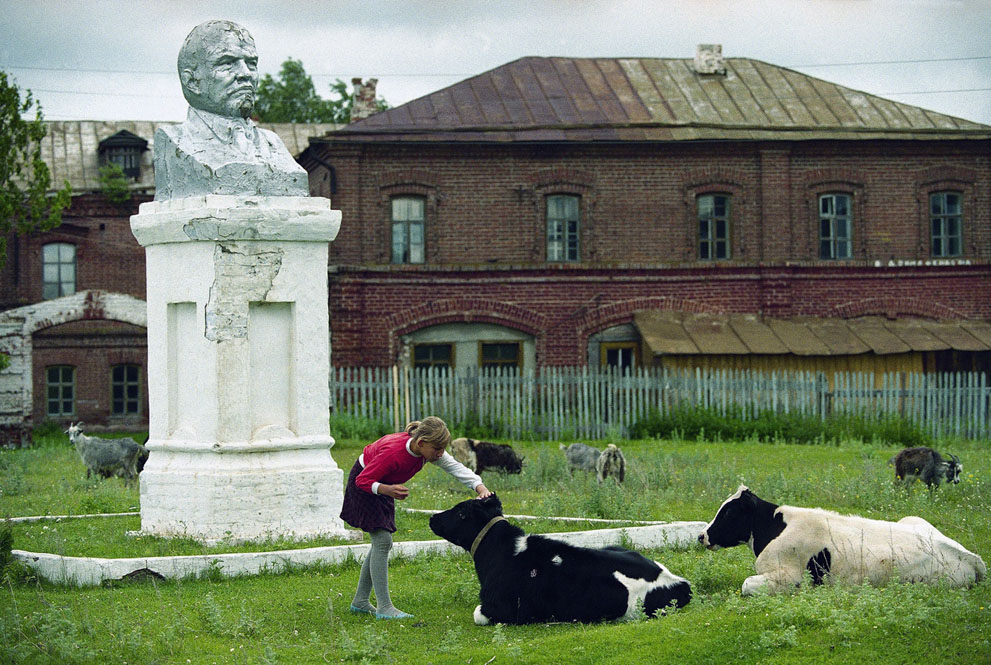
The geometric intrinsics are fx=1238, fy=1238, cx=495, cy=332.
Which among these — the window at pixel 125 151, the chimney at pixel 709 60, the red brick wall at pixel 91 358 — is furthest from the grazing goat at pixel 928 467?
the window at pixel 125 151

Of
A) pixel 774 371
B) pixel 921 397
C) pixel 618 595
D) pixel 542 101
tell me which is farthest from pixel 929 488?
pixel 542 101

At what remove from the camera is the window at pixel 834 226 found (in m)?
28.9

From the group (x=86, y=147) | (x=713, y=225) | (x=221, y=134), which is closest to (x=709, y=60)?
(x=713, y=225)

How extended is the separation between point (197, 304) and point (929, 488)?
813 centimetres

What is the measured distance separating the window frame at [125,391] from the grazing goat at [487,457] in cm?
2265

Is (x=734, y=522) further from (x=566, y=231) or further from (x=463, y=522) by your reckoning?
(x=566, y=231)

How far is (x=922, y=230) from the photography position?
2903cm

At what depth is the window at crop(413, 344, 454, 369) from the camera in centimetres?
2761

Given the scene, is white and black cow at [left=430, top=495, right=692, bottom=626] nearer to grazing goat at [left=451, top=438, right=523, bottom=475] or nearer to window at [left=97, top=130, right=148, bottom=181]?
grazing goat at [left=451, top=438, right=523, bottom=475]

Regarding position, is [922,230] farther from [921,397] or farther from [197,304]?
[197,304]

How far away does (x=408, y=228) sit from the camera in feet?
91.4

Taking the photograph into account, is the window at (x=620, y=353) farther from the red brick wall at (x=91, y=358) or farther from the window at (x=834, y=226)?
the red brick wall at (x=91, y=358)

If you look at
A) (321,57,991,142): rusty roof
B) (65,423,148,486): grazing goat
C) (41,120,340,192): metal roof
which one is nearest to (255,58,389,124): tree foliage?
(41,120,340,192): metal roof

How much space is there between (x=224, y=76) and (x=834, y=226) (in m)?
20.5
